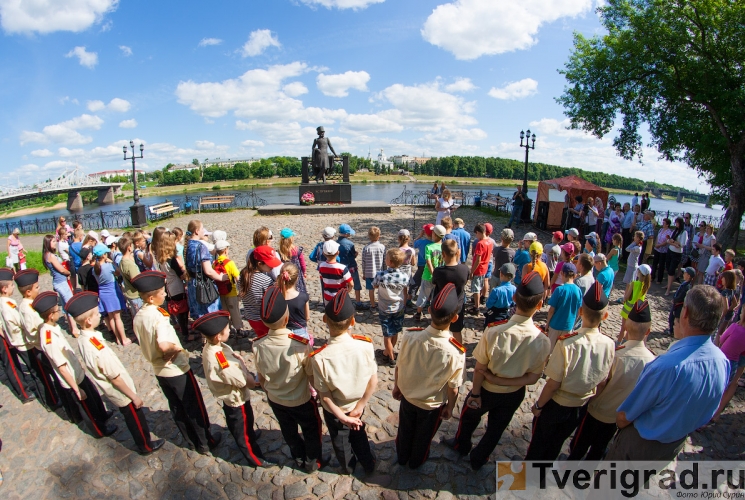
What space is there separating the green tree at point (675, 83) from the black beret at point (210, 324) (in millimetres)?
15514

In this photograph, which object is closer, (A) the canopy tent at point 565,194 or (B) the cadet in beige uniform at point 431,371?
(B) the cadet in beige uniform at point 431,371

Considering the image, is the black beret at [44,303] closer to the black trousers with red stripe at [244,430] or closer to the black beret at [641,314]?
the black trousers with red stripe at [244,430]

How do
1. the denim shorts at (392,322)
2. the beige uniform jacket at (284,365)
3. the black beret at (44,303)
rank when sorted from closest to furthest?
the beige uniform jacket at (284,365) < the black beret at (44,303) < the denim shorts at (392,322)

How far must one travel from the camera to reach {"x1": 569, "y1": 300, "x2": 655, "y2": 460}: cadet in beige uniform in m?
2.74

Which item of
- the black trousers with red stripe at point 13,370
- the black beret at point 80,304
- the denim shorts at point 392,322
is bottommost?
the black trousers with red stripe at point 13,370

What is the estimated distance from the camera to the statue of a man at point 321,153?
62.7ft

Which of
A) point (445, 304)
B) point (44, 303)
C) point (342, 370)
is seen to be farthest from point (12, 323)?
point (445, 304)

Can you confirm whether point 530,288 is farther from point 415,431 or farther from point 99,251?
point 99,251

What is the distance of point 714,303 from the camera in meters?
2.14

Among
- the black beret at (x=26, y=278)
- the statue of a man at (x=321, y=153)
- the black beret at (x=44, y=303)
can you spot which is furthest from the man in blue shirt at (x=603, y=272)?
the statue of a man at (x=321, y=153)

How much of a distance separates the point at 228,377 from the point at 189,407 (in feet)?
2.48

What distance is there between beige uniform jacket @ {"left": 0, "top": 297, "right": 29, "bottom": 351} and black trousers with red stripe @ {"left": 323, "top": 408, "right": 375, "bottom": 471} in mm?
3656

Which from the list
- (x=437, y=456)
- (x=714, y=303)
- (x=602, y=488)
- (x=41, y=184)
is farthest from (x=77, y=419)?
(x=41, y=184)

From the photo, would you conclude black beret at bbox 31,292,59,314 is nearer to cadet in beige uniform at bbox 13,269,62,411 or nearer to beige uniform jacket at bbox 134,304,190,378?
cadet in beige uniform at bbox 13,269,62,411
